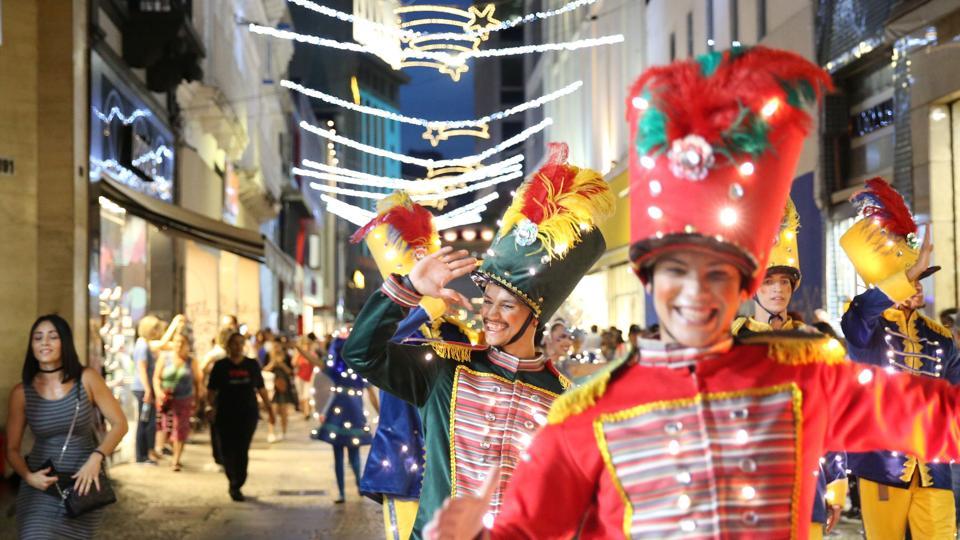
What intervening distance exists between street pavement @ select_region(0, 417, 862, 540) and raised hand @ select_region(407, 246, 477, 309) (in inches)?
154

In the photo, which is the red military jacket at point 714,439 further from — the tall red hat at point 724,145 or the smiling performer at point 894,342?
the smiling performer at point 894,342

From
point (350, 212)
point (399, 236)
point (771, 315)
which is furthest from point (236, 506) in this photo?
point (350, 212)

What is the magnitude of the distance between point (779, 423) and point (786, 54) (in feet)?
3.08

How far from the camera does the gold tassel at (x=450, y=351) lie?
5469 mm

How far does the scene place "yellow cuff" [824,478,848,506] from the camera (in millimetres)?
6566

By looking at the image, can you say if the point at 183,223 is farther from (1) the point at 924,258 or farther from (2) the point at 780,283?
(1) the point at 924,258

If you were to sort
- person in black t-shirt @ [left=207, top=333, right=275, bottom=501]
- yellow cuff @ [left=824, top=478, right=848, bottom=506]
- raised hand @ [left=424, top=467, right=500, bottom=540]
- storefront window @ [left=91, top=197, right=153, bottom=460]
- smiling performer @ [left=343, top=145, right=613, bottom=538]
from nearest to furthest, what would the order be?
raised hand @ [left=424, top=467, right=500, bottom=540]
smiling performer @ [left=343, top=145, right=613, bottom=538]
yellow cuff @ [left=824, top=478, right=848, bottom=506]
person in black t-shirt @ [left=207, top=333, right=275, bottom=501]
storefront window @ [left=91, top=197, right=153, bottom=460]

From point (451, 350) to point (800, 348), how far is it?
2.18 metres

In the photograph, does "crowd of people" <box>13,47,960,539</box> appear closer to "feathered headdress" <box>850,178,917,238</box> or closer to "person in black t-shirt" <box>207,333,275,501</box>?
"feathered headdress" <box>850,178,917,238</box>

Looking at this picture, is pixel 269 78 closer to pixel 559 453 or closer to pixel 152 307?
pixel 152 307

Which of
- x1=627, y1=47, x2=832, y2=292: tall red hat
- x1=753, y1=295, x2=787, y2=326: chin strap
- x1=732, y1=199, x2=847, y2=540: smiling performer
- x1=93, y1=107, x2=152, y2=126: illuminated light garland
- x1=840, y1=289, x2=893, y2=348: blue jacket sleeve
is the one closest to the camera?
x1=627, y1=47, x2=832, y2=292: tall red hat

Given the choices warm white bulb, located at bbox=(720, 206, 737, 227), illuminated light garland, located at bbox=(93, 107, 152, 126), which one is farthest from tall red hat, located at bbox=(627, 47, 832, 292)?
illuminated light garland, located at bbox=(93, 107, 152, 126)

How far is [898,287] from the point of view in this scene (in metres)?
7.71

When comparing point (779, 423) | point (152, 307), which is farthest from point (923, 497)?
point (152, 307)
